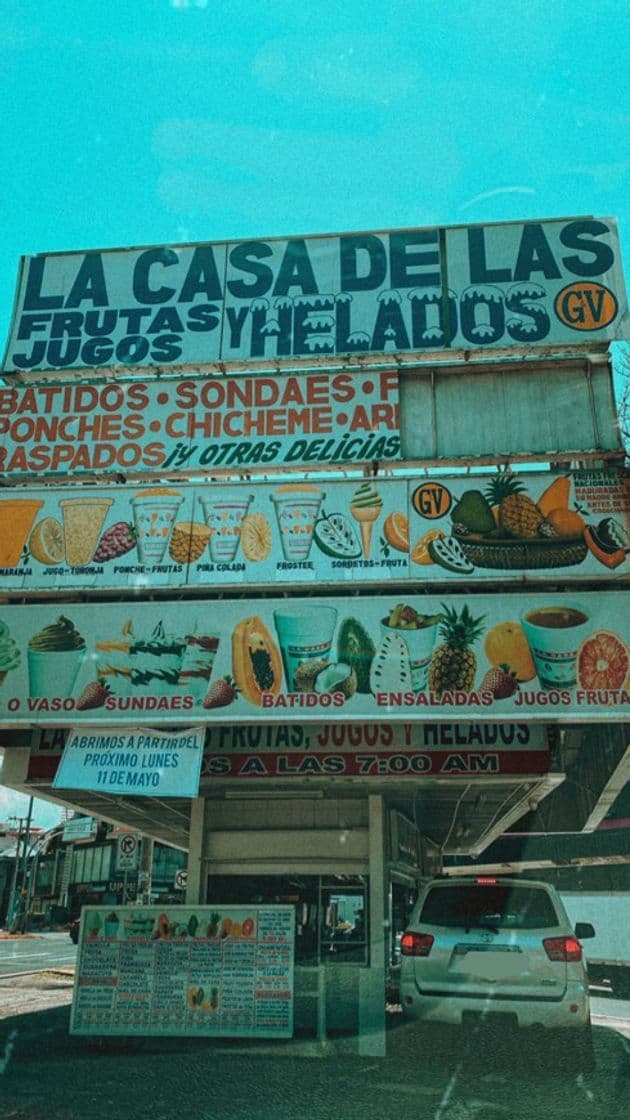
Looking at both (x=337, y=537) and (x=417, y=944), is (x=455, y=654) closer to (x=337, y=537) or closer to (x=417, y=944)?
(x=337, y=537)

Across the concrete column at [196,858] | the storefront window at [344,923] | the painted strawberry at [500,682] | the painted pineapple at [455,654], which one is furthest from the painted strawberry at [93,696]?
the storefront window at [344,923]

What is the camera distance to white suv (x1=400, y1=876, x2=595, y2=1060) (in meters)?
7.92

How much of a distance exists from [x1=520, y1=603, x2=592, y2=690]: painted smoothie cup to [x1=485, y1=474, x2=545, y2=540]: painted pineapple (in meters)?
0.98

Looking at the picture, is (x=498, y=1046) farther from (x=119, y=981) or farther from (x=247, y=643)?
(x=247, y=643)

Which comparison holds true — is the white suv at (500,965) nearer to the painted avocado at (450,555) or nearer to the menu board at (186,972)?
the menu board at (186,972)

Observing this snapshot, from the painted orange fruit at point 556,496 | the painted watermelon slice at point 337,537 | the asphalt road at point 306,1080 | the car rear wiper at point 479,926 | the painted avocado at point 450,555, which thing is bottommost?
the asphalt road at point 306,1080

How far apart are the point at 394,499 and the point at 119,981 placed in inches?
249

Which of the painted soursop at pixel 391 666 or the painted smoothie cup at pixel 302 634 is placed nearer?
the painted soursop at pixel 391 666

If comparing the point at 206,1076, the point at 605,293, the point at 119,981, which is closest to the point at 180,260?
the point at 605,293

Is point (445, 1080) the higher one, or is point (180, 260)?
point (180, 260)

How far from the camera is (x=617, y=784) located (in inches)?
492

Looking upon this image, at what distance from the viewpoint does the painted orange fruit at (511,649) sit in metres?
9.73

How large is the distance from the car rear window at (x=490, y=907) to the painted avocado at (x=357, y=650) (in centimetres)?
231

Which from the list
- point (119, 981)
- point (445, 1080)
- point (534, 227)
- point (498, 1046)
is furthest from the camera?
point (534, 227)
